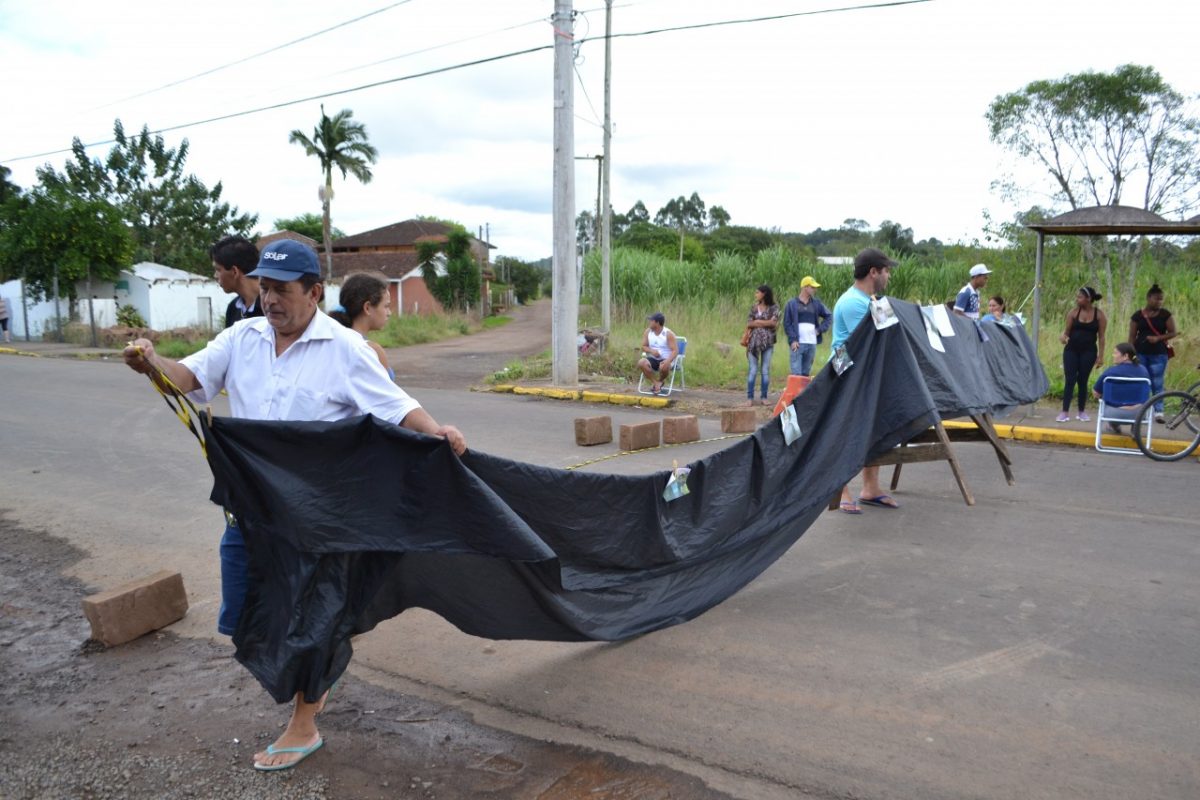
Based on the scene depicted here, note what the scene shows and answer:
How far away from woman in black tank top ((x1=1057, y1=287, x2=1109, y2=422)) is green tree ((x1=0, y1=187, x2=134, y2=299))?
28.0 metres

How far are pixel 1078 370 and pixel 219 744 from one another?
11.4m

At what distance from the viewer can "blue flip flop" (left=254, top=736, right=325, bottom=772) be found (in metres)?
3.40

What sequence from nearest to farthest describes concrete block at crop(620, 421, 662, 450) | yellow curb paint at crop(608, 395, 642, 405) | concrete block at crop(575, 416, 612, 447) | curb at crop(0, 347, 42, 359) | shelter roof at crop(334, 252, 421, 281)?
concrete block at crop(620, 421, 662, 450) < concrete block at crop(575, 416, 612, 447) < yellow curb paint at crop(608, 395, 642, 405) < curb at crop(0, 347, 42, 359) < shelter roof at crop(334, 252, 421, 281)

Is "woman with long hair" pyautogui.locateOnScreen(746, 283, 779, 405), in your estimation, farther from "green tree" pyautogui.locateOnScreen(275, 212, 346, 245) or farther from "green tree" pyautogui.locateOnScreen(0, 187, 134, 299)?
"green tree" pyautogui.locateOnScreen(275, 212, 346, 245)

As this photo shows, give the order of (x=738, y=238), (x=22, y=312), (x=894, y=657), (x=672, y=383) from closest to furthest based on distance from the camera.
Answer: (x=894, y=657), (x=672, y=383), (x=22, y=312), (x=738, y=238)

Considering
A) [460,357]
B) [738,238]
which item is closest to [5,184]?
[460,357]

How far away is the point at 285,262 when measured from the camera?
3418 millimetres

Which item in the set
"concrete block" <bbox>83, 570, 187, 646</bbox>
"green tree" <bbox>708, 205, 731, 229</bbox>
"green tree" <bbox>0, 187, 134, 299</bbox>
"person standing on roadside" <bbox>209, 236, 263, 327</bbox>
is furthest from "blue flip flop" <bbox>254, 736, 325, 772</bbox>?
"green tree" <bbox>708, 205, 731, 229</bbox>

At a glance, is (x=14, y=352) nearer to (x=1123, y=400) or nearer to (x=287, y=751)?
(x=287, y=751)

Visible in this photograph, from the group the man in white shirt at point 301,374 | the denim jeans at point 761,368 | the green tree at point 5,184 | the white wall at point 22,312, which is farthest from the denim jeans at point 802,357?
the green tree at point 5,184

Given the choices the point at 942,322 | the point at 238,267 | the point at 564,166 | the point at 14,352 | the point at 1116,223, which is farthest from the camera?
the point at 14,352

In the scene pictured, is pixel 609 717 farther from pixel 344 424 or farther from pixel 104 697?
pixel 104 697

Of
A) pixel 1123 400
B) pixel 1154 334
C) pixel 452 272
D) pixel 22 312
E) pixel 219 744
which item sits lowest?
pixel 219 744

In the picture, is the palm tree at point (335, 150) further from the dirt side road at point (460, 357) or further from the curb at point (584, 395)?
the curb at point (584, 395)
